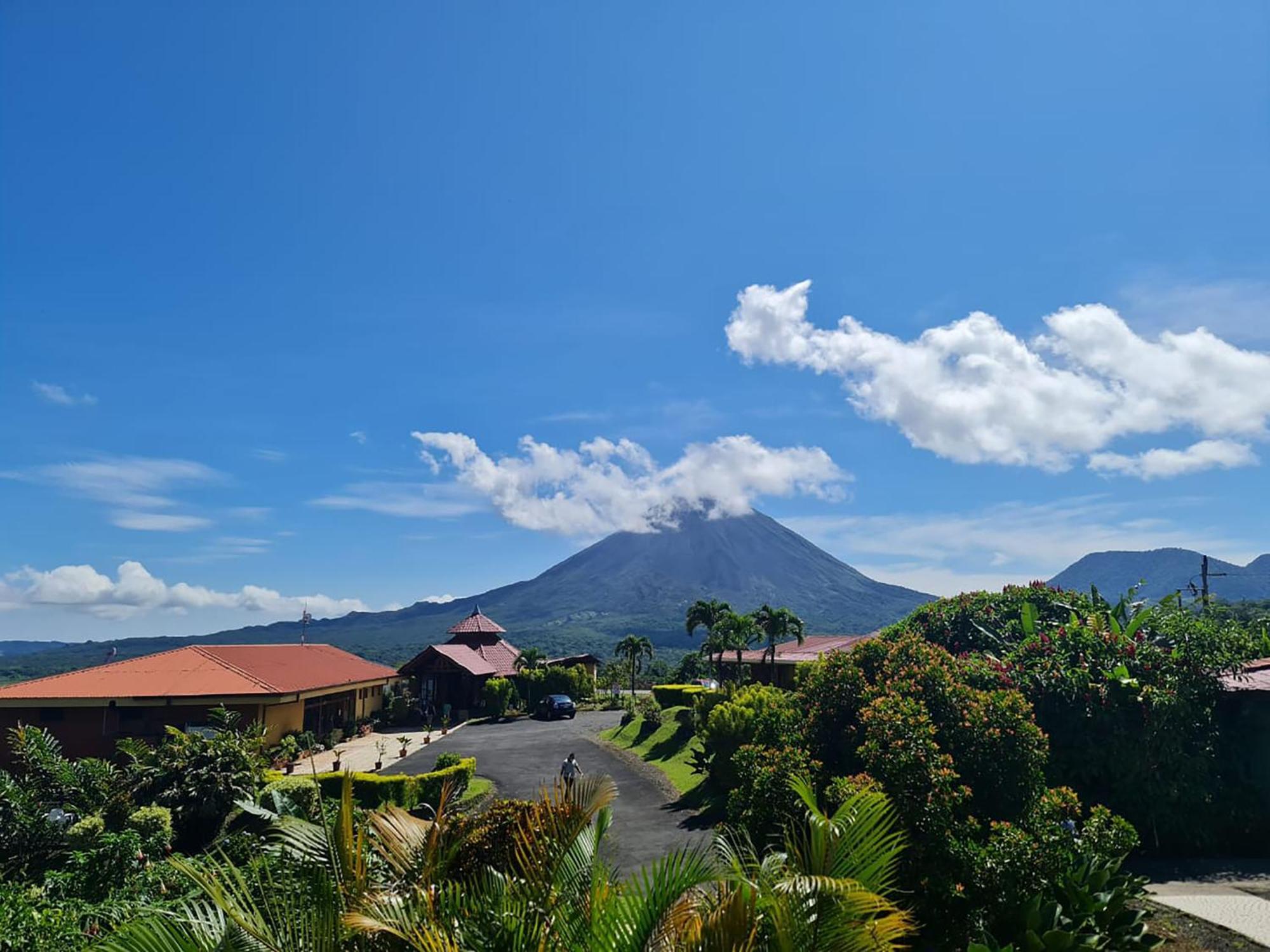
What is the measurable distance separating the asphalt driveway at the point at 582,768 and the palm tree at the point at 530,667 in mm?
3062

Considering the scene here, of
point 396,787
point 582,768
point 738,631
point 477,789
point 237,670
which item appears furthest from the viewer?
point 738,631

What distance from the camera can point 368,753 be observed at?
31.8 meters

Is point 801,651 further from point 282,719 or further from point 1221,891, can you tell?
point 1221,891

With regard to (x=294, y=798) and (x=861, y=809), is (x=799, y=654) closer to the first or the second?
(x=294, y=798)

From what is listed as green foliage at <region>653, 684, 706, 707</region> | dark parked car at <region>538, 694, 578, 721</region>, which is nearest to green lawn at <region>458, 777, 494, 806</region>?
green foliage at <region>653, 684, 706, 707</region>

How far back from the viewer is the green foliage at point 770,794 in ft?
35.5

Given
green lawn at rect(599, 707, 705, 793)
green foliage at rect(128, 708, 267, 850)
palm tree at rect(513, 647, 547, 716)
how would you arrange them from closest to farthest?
green foliage at rect(128, 708, 267, 850), green lawn at rect(599, 707, 705, 793), palm tree at rect(513, 647, 547, 716)

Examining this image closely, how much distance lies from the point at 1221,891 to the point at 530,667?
43507mm

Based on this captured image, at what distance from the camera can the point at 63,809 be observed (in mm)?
16422

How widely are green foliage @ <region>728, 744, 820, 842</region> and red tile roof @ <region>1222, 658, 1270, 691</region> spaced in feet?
29.6

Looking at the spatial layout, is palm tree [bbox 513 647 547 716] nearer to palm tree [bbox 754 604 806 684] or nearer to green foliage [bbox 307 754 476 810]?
palm tree [bbox 754 604 806 684]

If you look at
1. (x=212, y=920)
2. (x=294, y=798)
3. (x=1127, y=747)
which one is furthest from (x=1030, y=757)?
(x=294, y=798)

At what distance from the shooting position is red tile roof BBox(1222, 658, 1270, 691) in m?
14.4

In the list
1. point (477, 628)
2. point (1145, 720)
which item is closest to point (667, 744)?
point (1145, 720)
